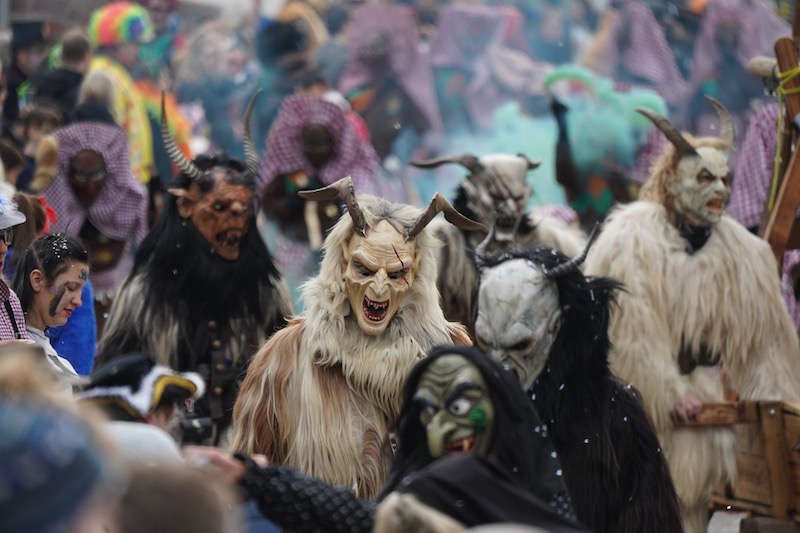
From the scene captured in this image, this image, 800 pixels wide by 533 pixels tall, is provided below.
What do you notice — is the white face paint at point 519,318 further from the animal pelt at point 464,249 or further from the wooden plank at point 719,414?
the animal pelt at point 464,249

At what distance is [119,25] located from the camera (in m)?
16.5

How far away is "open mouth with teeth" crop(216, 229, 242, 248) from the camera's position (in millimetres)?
8070

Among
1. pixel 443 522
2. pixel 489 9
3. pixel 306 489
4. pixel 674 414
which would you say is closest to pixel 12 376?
pixel 443 522

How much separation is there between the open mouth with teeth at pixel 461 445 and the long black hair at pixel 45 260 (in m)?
2.44

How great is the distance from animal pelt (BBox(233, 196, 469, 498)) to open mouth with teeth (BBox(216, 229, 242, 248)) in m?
1.66

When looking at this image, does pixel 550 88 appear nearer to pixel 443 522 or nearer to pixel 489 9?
pixel 489 9

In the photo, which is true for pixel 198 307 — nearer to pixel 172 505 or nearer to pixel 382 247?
pixel 382 247

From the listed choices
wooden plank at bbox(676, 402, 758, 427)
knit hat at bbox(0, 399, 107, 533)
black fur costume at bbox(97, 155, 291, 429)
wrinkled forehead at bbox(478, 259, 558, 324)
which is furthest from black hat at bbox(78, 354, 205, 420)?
wooden plank at bbox(676, 402, 758, 427)

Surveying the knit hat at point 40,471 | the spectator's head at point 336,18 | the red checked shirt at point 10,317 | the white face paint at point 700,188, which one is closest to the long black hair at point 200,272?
the red checked shirt at point 10,317

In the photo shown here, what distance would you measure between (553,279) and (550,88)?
7.74m

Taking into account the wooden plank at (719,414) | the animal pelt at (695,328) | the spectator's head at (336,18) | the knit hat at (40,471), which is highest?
the spectator's head at (336,18)

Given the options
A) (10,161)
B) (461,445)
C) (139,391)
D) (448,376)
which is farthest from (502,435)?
(10,161)

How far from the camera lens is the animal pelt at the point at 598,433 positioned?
18.8ft

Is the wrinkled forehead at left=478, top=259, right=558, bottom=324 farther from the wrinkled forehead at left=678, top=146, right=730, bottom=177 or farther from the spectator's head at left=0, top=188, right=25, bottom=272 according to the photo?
the wrinkled forehead at left=678, top=146, right=730, bottom=177
